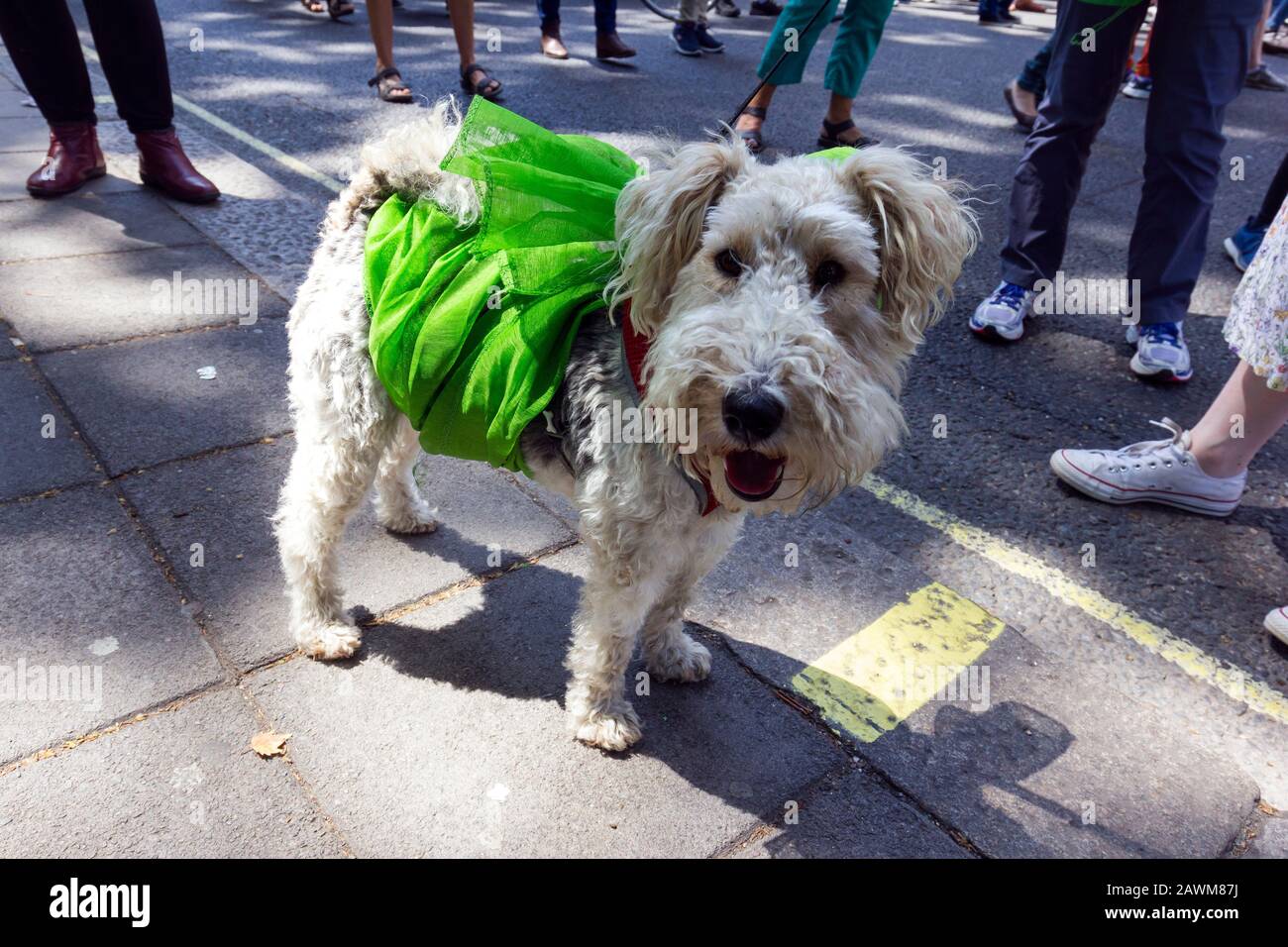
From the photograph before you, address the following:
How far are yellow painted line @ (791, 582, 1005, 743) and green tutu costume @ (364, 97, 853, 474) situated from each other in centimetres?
129

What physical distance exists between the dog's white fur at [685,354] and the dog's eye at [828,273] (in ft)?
0.04

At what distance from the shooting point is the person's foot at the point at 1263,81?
9242 mm

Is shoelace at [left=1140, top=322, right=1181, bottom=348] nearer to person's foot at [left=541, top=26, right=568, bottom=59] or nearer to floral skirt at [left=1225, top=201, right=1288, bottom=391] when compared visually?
floral skirt at [left=1225, top=201, right=1288, bottom=391]

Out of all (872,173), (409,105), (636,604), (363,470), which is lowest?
(636,604)

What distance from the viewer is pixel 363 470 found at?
8.50 feet

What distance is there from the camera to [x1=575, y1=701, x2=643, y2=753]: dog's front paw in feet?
8.13

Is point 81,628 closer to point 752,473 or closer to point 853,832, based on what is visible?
point 752,473

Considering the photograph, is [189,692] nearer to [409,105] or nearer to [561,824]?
[561,824]

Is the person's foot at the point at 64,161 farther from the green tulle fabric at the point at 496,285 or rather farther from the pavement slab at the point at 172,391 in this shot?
the green tulle fabric at the point at 496,285

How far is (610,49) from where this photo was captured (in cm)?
883

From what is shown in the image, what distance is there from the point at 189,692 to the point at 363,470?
0.83 m

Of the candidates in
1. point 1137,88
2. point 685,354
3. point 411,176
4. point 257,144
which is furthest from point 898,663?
point 1137,88

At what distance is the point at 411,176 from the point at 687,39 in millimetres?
7935
